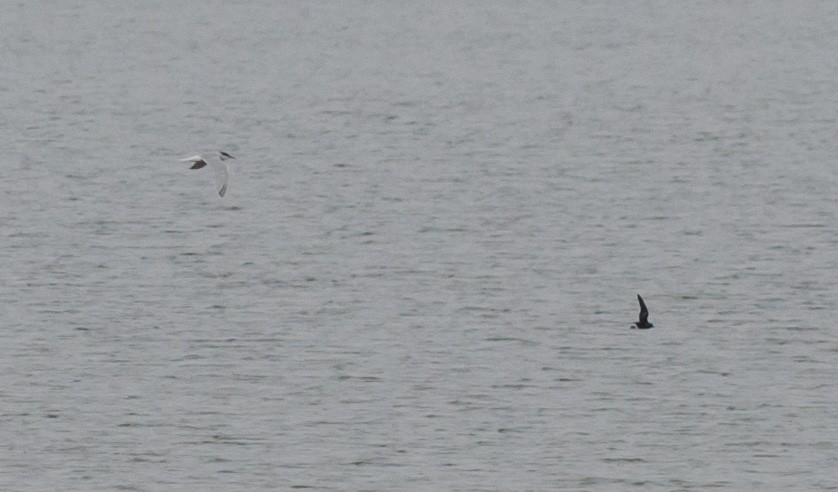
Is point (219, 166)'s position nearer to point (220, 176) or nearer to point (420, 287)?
point (220, 176)

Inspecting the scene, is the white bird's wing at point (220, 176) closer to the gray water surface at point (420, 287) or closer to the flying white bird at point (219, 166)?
the flying white bird at point (219, 166)

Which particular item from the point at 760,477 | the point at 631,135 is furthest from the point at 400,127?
the point at 760,477

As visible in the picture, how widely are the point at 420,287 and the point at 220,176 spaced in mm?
4220

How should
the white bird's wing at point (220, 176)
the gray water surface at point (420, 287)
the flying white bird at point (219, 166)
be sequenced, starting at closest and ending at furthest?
the gray water surface at point (420, 287), the white bird's wing at point (220, 176), the flying white bird at point (219, 166)

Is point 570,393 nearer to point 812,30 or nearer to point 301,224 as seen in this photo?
point 301,224

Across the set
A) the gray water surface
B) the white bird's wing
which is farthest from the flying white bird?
the gray water surface

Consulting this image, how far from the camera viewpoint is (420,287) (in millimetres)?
29422

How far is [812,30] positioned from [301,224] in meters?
52.9

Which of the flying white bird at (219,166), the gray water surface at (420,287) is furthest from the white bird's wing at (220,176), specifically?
the gray water surface at (420,287)

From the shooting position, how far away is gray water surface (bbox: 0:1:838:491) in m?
20.6

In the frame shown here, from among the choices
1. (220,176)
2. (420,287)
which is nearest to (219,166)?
(220,176)

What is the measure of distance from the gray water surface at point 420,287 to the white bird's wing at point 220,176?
6.33 feet

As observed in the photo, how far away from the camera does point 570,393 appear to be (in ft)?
74.7

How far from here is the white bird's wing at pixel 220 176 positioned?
2645 centimetres
